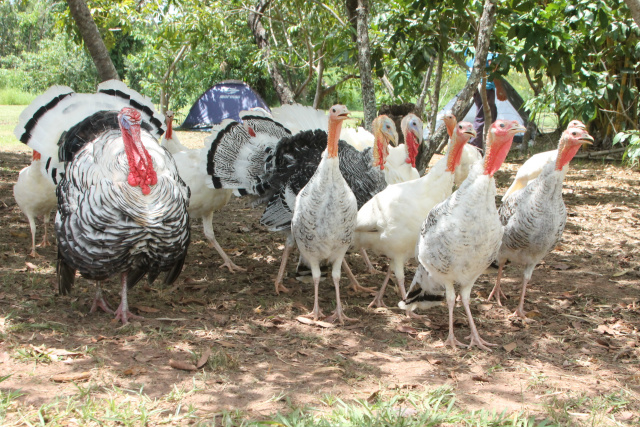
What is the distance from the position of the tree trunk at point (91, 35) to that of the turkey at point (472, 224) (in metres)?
3.84

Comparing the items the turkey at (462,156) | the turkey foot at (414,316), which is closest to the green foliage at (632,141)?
the turkey at (462,156)

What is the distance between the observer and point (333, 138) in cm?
483

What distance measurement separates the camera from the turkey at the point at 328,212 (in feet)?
15.6

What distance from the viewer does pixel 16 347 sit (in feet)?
12.7

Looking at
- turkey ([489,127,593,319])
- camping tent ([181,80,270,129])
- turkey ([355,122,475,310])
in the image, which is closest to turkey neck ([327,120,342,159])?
turkey ([355,122,475,310])

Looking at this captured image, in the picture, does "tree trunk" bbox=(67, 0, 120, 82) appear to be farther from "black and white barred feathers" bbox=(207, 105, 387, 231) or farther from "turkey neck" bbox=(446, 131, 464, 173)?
"turkey neck" bbox=(446, 131, 464, 173)

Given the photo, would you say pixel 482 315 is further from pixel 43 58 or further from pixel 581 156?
A: pixel 43 58

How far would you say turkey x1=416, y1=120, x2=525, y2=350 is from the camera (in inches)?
164

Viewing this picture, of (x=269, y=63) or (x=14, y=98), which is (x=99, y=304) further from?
(x=14, y=98)

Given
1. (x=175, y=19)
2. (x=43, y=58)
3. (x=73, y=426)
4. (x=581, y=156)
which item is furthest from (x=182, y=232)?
(x=43, y=58)

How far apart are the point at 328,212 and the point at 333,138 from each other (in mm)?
591

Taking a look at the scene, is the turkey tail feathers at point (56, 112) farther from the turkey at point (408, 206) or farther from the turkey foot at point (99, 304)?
the turkey at point (408, 206)

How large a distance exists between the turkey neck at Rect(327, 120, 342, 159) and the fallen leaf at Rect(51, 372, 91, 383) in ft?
7.70

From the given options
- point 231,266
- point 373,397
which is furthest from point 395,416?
point 231,266
